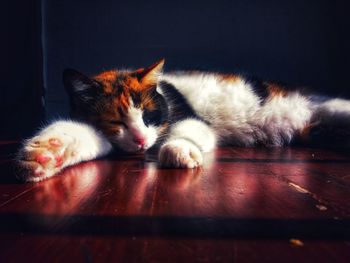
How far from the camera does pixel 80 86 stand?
4.96 ft

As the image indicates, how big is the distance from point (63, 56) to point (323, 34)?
5.72 ft

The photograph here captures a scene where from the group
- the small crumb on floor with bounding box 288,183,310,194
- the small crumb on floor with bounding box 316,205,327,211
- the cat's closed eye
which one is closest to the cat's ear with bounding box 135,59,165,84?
the cat's closed eye

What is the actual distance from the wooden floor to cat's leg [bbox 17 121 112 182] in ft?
0.12

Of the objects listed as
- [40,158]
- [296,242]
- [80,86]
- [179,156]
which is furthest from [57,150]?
[296,242]

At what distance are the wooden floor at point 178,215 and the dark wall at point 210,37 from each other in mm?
1349

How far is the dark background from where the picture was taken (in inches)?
95.2

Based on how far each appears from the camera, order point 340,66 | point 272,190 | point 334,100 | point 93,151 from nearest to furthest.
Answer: point 272,190 < point 93,151 < point 334,100 < point 340,66

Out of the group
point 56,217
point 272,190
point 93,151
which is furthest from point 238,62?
point 56,217

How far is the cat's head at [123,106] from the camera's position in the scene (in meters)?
1.47

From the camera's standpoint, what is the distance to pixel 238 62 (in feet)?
8.03

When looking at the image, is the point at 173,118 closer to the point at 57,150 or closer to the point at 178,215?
the point at 57,150

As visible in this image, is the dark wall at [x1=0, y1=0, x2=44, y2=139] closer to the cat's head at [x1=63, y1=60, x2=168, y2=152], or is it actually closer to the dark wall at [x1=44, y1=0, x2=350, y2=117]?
the dark wall at [x1=44, y1=0, x2=350, y2=117]

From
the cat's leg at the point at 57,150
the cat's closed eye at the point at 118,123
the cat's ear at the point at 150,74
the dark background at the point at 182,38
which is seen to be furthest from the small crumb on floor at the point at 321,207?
the dark background at the point at 182,38

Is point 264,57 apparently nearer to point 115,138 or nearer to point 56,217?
point 115,138
